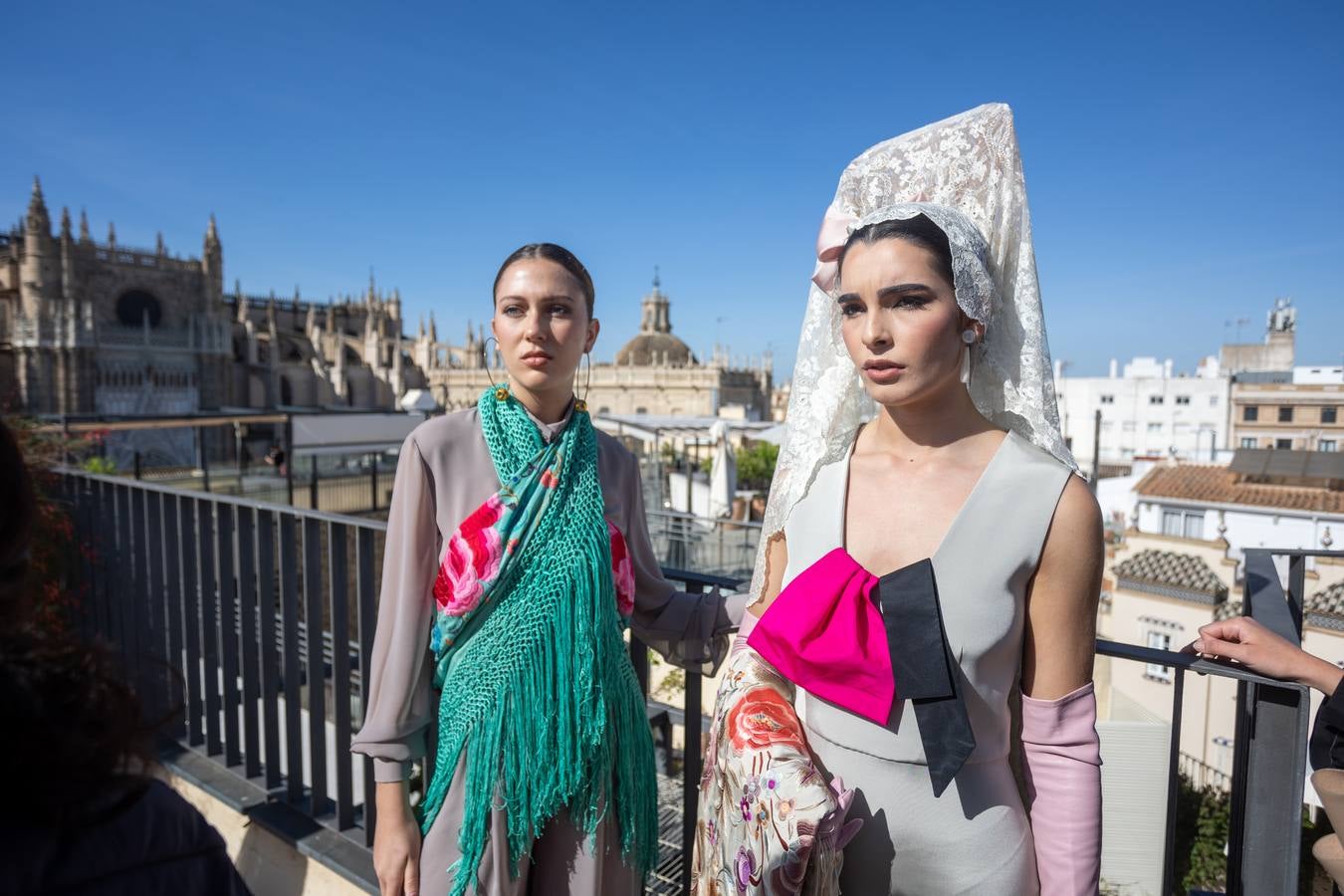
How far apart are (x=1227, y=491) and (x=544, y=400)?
17392mm

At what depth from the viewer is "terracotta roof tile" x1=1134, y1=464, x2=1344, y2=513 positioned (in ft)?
44.1

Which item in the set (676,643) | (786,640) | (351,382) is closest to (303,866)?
(676,643)

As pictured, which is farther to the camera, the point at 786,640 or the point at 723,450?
the point at 723,450

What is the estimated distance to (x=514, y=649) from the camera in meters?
1.76

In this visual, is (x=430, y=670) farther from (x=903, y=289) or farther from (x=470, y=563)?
(x=903, y=289)

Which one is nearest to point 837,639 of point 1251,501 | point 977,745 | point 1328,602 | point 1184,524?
point 977,745

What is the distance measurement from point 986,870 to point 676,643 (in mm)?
890

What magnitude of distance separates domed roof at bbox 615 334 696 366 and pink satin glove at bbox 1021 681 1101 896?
5721 cm

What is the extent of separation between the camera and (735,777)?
4.86 ft

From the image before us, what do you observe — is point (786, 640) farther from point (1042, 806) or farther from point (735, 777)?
point (1042, 806)

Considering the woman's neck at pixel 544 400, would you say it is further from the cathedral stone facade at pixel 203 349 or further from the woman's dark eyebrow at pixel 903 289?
the cathedral stone facade at pixel 203 349

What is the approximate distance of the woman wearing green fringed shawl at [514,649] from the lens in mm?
1749

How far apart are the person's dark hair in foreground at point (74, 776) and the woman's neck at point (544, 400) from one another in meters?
1.14

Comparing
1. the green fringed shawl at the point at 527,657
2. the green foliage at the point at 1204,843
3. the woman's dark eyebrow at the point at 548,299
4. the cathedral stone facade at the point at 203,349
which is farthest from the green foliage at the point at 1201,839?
the cathedral stone facade at the point at 203,349
